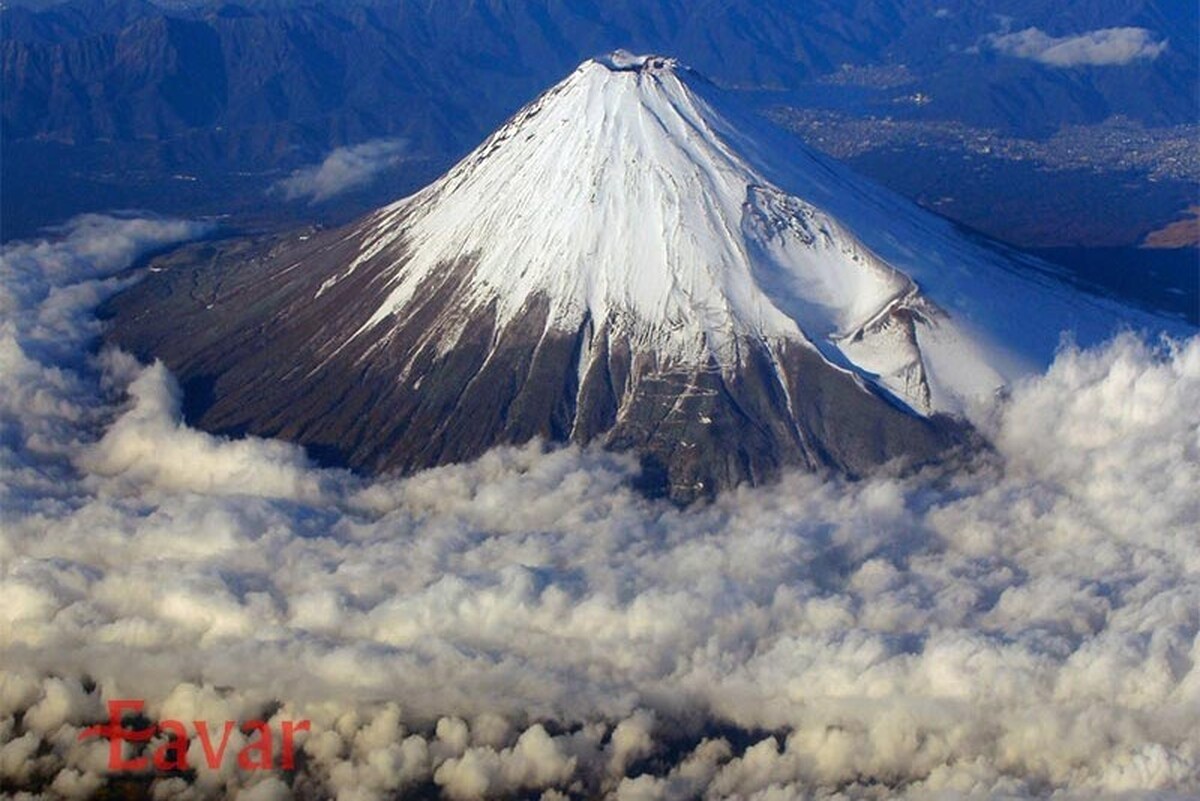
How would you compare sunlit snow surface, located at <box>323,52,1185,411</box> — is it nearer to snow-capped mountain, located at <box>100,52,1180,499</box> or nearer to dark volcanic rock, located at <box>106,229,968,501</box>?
snow-capped mountain, located at <box>100,52,1180,499</box>

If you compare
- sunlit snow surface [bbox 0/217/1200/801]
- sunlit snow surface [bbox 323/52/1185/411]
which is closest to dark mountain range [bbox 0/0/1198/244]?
sunlit snow surface [bbox 323/52/1185/411]

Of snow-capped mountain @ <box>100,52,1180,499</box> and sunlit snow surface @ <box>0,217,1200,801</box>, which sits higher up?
snow-capped mountain @ <box>100,52,1180,499</box>

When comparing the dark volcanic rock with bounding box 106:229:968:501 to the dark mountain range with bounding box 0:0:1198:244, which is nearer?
the dark volcanic rock with bounding box 106:229:968:501

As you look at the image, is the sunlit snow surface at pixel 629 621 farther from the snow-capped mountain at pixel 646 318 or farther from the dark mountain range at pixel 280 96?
the dark mountain range at pixel 280 96

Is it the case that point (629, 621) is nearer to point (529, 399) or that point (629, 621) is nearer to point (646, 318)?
point (529, 399)

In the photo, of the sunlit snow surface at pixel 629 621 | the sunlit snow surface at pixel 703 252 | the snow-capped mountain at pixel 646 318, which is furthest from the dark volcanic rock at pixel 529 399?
the sunlit snow surface at pixel 629 621

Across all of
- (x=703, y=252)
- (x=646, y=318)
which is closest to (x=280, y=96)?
(x=703, y=252)

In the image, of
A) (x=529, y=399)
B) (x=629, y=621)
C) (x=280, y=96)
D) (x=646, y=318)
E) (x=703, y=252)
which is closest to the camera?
(x=629, y=621)
